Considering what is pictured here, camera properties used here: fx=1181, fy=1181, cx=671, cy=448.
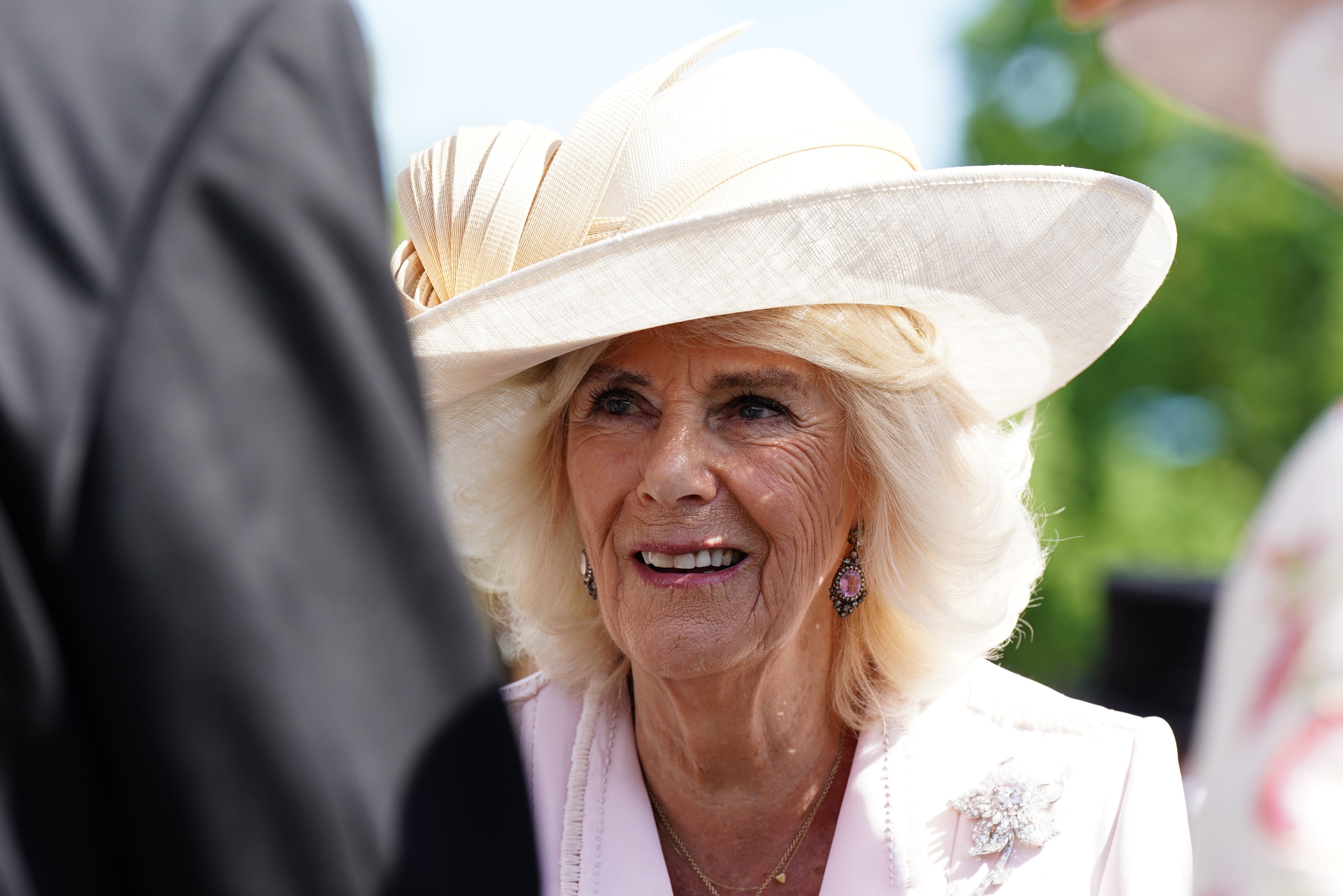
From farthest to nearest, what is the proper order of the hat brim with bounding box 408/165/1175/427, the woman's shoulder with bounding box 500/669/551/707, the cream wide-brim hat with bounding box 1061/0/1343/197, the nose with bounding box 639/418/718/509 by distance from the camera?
the woman's shoulder with bounding box 500/669/551/707 < the nose with bounding box 639/418/718/509 < the hat brim with bounding box 408/165/1175/427 < the cream wide-brim hat with bounding box 1061/0/1343/197

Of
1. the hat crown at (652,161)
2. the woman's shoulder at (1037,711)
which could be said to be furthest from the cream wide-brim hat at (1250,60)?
the woman's shoulder at (1037,711)

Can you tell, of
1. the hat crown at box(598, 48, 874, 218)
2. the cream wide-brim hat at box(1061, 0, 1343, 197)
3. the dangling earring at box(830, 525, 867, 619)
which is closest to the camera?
the cream wide-brim hat at box(1061, 0, 1343, 197)

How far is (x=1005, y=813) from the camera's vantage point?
253 centimetres

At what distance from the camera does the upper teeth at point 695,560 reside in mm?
2672

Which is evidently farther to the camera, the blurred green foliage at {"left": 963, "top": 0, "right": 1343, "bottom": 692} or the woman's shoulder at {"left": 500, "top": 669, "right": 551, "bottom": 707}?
the blurred green foliage at {"left": 963, "top": 0, "right": 1343, "bottom": 692}

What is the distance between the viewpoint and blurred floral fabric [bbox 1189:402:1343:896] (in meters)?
0.91

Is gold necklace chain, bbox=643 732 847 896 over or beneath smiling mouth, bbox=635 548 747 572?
beneath

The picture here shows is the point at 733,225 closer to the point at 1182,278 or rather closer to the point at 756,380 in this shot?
the point at 756,380

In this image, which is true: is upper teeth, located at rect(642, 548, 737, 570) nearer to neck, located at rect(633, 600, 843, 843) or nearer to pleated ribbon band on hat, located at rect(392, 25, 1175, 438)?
neck, located at rect(633, 600, 843, 843)

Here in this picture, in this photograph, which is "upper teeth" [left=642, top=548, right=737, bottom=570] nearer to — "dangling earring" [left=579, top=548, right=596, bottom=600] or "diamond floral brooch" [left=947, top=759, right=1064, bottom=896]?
"dangling earring" [left=579, top=548, right=596, bottom=600]

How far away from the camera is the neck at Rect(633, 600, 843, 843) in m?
2.77

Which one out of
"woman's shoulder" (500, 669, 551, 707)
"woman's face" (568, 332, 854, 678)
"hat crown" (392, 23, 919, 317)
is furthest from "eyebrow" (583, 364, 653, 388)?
"woman's shoulder" (500, 669, 551, 707)

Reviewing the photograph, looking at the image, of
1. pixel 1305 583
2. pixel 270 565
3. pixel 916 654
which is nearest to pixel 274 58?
pixel 270 565

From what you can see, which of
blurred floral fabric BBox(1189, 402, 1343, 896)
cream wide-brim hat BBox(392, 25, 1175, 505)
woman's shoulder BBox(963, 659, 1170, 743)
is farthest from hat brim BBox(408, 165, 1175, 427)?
blurred floral fabric BBox(1189, 402, 1343, 896)
